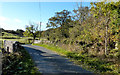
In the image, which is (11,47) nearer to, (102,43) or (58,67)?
(58,67)

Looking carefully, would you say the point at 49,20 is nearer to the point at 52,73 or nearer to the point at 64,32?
the point at 64,32

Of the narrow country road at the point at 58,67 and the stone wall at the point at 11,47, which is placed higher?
the stone wall at the point at 11,47

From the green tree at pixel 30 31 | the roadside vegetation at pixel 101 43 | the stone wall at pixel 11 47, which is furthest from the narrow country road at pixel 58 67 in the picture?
the green tree at pixel 30 31

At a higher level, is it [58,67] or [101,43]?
[101,43]

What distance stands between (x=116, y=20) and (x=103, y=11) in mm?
1398

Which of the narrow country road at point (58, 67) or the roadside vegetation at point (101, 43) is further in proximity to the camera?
the roadside vegetation at point (101, 43)

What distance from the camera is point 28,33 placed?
34719 millimetres

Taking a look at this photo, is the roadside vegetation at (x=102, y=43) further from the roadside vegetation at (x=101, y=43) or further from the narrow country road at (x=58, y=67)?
the narrow country road at (x=58, y=67)

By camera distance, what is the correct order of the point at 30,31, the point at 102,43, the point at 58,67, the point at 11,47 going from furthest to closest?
1. the point at 30,31
2. the point at 102,43
3. the point at 11,47
4. the point at 58,67

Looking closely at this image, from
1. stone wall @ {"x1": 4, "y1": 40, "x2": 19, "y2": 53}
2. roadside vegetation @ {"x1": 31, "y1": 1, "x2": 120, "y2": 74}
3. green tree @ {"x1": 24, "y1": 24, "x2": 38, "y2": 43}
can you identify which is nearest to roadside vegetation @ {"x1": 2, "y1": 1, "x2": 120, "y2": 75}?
roadside vegetation @ {"x1": 31, "y1": 1, "x2": 120, "y2": 74}

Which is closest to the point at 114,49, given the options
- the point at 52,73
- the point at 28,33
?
the point at 52,73

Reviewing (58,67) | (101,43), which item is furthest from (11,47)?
(101,43)

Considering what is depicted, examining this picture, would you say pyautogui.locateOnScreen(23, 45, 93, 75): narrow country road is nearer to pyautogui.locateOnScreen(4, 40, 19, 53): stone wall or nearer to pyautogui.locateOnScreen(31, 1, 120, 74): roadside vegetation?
pyautogui.locateOnScreen(31, 1, 120, 74): roadside vegetation

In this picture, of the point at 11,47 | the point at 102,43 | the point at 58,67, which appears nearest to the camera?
the point at 58,67
